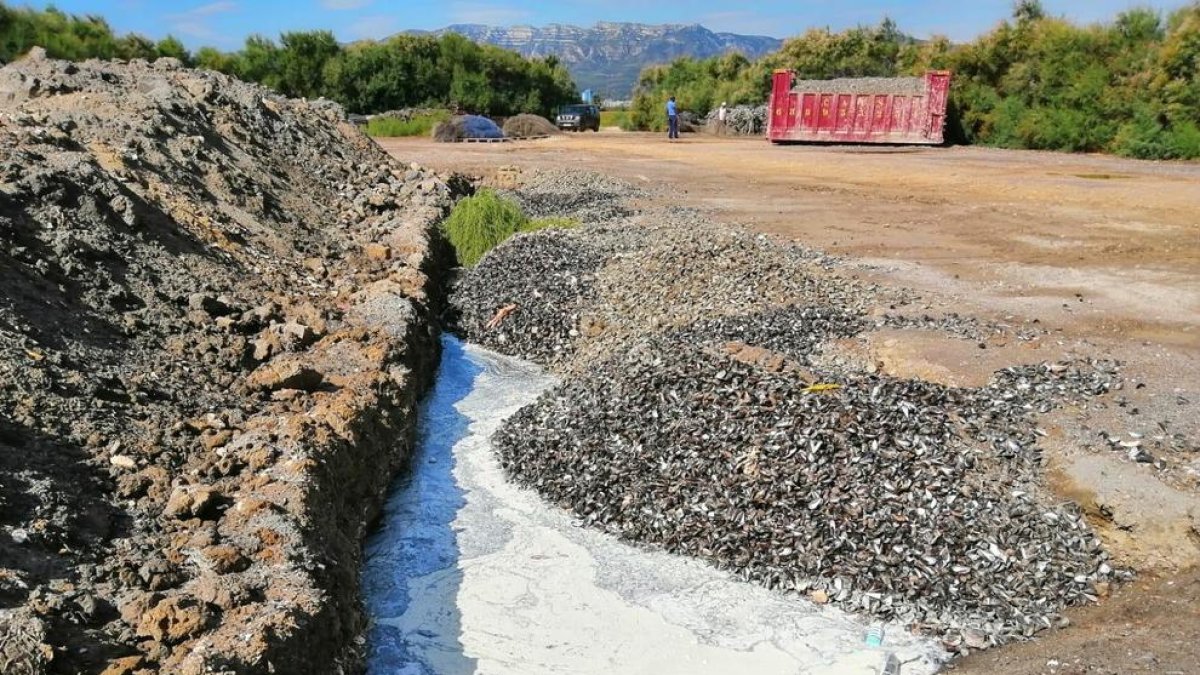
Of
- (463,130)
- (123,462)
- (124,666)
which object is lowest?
(124,666)

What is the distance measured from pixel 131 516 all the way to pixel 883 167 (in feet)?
57.4

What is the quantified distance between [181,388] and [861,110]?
70.7ft

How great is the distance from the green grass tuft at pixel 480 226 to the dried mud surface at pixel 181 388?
2.02 feet

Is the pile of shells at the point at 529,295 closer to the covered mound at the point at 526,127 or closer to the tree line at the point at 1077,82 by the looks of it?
the tree line at the point at 1077,82

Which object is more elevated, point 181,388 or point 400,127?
point 400,127

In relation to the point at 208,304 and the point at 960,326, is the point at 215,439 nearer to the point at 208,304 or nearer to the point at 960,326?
the point at 208,304

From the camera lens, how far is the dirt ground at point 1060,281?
462 cm

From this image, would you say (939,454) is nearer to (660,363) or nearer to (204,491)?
(660,363)

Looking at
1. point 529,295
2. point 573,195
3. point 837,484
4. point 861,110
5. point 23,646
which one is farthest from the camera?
point 861,110

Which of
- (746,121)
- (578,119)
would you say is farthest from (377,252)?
(578,119)

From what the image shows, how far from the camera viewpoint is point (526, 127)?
30516 mm

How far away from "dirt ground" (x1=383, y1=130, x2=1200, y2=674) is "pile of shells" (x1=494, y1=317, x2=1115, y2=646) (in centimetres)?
26

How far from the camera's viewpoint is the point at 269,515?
4367 millimetres

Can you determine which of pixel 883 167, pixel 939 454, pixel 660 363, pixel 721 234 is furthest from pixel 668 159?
pixel 939 454
